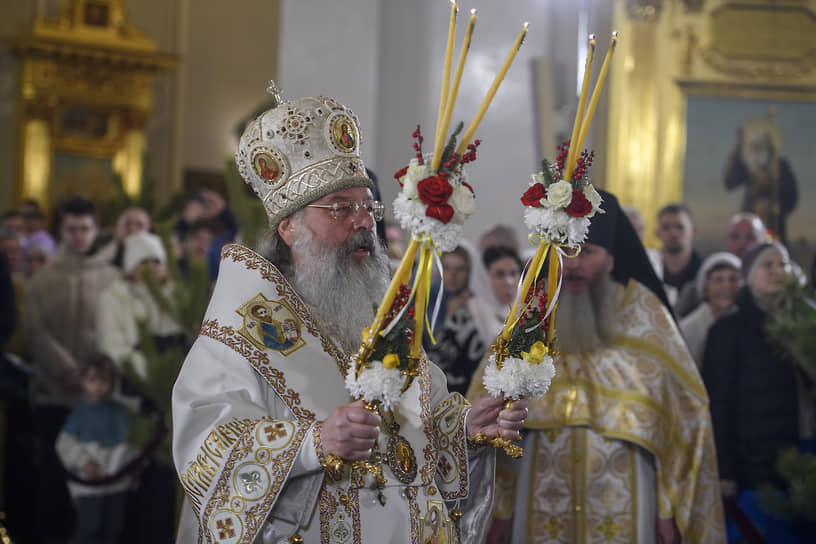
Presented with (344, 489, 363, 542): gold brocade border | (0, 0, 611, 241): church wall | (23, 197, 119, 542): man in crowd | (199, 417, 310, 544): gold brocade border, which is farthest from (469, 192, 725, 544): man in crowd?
(0, 0, 611, 241): church wall

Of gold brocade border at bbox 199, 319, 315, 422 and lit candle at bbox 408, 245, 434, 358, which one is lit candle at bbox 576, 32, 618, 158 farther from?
gold brocade border at bbox 199, 319, 315, 422

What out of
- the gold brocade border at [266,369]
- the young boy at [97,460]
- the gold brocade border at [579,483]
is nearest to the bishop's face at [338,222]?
the gold brocade border at [266,369]

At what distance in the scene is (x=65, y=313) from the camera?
21.8 ft

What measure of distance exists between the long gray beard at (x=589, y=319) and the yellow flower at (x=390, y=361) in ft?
5.55

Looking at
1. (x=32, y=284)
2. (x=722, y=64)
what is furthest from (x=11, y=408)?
(x=722, y=64)

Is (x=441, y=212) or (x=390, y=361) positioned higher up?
(x=441, y=212)

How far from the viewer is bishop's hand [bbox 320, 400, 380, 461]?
232 cm

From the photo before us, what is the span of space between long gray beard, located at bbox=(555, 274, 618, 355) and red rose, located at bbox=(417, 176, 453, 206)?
180cm

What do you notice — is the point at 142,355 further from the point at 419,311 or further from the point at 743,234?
the point at 419,311

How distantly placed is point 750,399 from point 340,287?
9.54 feet

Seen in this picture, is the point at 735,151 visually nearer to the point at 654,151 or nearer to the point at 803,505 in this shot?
the point at 654,151

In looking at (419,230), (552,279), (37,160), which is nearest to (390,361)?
(419,230)

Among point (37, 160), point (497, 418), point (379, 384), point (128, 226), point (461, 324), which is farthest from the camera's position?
point (37, 160)

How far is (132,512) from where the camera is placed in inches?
234
